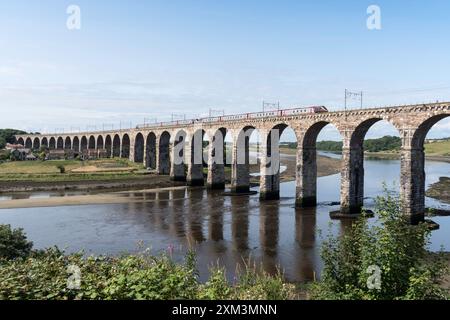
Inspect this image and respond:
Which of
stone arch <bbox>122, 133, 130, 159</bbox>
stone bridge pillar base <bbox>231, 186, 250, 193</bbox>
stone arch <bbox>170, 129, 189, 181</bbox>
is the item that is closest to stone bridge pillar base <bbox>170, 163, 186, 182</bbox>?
stone arch <bbox>170, 129, 189, 181</bbox>

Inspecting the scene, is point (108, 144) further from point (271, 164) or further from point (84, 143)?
point (271, 164)

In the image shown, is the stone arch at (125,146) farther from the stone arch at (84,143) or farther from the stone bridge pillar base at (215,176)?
the stone bridge pillar base at (215,176)

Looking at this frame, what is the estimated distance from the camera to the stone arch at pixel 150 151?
284 feet

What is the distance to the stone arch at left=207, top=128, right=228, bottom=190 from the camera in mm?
62438

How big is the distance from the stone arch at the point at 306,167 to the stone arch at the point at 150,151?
4734cm

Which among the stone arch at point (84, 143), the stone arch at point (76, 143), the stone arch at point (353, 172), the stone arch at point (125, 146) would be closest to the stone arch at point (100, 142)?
the stone arch at point (84, 143)

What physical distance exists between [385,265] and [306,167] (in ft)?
112

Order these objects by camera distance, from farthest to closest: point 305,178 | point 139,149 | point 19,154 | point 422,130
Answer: point 19,154 < point 139,149 < point 305,178 < point 422,130

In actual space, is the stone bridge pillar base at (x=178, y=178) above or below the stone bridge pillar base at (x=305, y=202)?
above

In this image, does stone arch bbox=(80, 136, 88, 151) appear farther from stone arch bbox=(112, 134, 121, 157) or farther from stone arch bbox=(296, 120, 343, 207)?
stone arch bbox=(296, 120, 343, 207)

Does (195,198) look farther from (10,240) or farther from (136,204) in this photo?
(10,240)

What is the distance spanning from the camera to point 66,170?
A: 263 ft

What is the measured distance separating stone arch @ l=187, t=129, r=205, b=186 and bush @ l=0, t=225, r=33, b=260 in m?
49.8

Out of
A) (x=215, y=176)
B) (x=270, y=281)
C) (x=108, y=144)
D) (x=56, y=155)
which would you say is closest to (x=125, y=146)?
(x=108, y=144)
